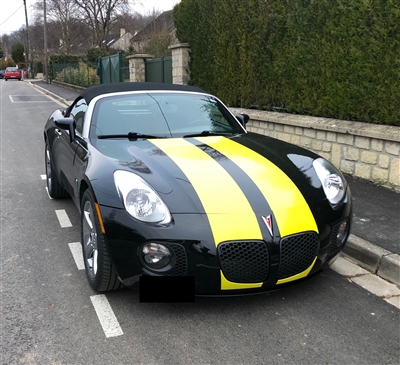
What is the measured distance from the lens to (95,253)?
313 cm

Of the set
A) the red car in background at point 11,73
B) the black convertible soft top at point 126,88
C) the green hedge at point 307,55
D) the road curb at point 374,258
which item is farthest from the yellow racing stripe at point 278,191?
the red car in background at point 11,73

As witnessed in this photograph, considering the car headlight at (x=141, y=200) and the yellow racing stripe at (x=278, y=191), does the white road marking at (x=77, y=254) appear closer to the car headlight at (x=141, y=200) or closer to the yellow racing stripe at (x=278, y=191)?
the car headlight at (x=141, y=200)

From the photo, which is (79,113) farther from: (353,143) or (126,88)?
(353,143)

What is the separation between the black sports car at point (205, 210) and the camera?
105 inches

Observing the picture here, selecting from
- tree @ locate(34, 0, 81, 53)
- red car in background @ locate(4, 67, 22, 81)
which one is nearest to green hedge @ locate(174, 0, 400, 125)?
tree @ locate(34, 0, 81, 53)

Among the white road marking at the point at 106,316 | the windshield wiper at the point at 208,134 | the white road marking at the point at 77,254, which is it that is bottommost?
the white road marking at the point at 77,254

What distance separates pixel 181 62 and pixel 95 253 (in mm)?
9285

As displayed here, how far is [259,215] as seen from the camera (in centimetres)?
277

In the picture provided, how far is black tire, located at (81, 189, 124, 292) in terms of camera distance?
290cm

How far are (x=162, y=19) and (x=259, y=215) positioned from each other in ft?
141

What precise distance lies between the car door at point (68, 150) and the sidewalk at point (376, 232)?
8.56ft

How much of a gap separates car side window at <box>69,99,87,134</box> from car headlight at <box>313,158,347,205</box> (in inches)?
86.9

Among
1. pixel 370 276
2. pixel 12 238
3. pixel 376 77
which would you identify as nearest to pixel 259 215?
pixel 370 276

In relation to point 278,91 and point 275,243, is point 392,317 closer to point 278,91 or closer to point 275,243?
point 275,243
